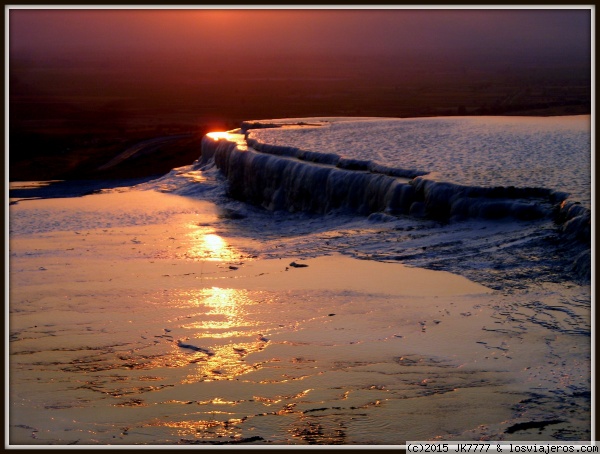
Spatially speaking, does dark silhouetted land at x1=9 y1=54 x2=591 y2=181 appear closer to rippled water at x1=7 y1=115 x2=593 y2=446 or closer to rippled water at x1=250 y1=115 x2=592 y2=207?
rippled water at x1=250 y1=115 x2=592 y2=207

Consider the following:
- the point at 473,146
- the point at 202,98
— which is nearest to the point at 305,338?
the point at 473,146

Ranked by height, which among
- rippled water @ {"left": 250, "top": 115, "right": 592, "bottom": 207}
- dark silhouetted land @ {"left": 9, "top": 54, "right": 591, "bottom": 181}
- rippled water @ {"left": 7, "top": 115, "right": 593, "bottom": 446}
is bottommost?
rippled water @ {"left": 7, "top": 115, "right": 593, "bottom": 446}

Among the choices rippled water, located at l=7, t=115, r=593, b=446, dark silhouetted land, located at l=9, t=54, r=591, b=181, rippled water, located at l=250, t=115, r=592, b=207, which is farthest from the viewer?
dark silhouetted land, located at l=9, t=54, r=591, b=181

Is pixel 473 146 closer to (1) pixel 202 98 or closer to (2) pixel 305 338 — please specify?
(2) pixel 305 338

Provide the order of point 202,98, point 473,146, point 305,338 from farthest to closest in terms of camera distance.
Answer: point 202,98
point 473,146
point 305,338

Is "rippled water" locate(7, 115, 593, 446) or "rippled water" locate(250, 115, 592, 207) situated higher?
"rippled water" locate(250, 115, 592, 207)

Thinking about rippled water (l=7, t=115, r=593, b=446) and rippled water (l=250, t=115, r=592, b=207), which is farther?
rippled water (l=250, t=115, r=592, b=207)

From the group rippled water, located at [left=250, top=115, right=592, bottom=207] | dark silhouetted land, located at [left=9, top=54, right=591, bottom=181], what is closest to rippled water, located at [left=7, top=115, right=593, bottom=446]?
rippled water, located at [left=250, top=115, right=592, bottom=207]

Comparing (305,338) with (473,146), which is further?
(473,146)

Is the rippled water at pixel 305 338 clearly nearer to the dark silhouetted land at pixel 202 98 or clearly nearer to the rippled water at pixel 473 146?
the rippled water at pixel 473 146

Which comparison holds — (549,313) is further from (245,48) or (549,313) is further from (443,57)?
(245,48)

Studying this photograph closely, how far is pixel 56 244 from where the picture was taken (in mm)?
10406

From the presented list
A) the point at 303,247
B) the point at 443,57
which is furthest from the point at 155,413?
the point at 443,57

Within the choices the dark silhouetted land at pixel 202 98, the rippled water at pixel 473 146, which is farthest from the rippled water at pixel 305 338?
the dark silhouetted land at pixel 202 98
